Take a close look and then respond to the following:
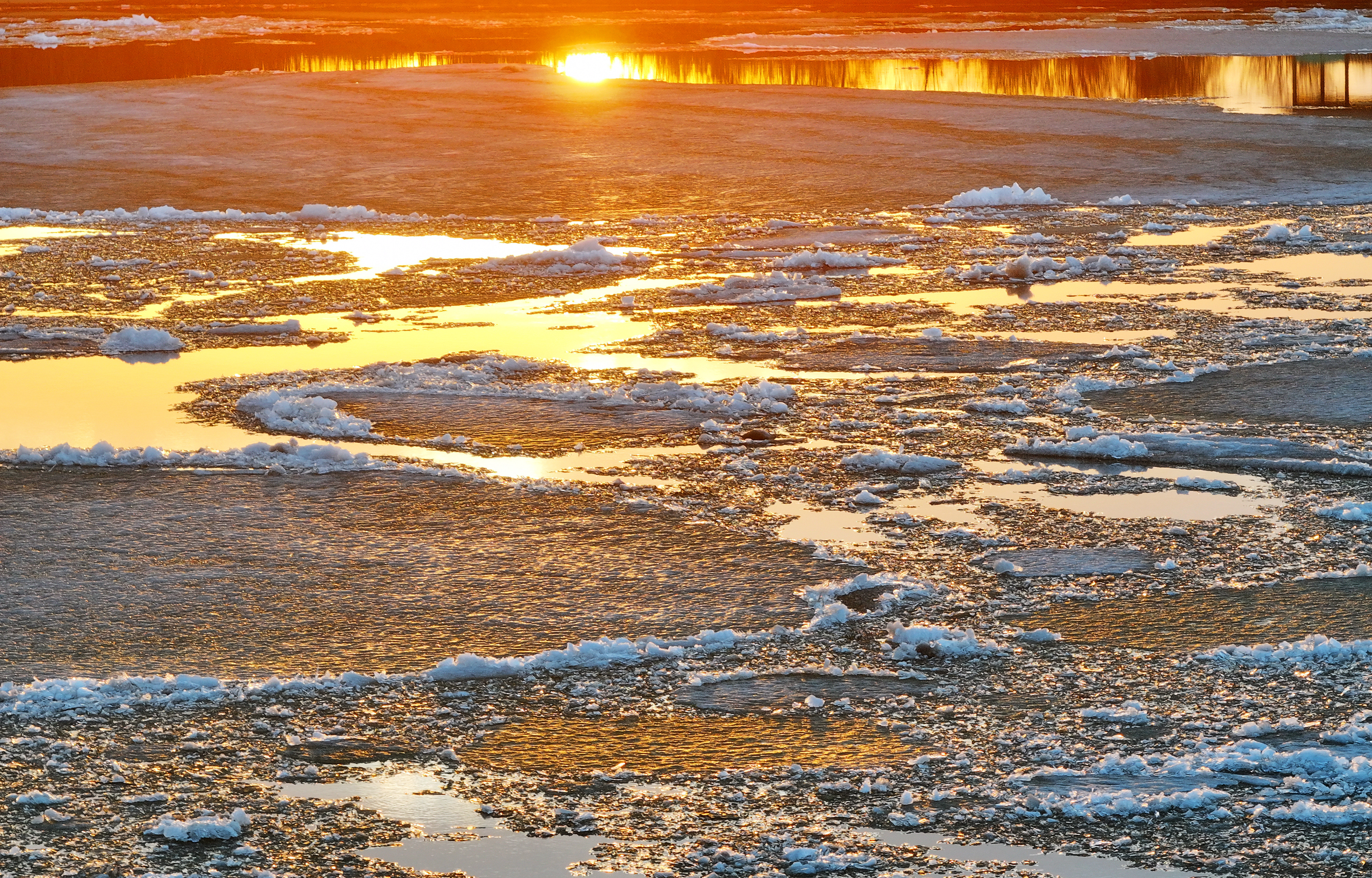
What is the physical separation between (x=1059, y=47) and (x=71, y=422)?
99.0 feet

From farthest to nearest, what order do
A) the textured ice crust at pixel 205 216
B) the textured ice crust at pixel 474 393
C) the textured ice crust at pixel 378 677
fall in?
the textured ice crust at pixel 205 216 < the textured ice crust at pixel 474 393 < the textured ice crust at pixel 378 677

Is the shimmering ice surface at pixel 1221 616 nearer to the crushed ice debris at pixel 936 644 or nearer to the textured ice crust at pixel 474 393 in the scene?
the crushed ice debris at pixel 936 644

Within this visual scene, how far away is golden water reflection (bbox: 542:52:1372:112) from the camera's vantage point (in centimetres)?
2411

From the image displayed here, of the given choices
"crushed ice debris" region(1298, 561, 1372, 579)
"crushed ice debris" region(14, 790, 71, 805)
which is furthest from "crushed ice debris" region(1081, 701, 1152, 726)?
"crushed ice debris" region(14, 790, 71, 805)

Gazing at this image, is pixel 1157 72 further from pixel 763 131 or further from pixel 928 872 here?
pixel 928 872

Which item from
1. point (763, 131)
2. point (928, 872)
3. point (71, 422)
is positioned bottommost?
point (928, 872)

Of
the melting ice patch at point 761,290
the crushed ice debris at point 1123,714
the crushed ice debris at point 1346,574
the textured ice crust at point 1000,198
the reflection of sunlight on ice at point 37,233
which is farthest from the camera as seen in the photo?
the textured ice crust at point 1000,198

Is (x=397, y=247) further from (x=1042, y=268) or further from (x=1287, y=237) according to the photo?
(x=1287, y=237)

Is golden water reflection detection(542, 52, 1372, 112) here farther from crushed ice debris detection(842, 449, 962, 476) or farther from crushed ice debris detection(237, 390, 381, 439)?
crushed ice debris detection(237, 390, 381, 439)

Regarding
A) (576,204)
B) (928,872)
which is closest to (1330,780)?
(928,872)

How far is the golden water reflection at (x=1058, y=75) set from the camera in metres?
24.1

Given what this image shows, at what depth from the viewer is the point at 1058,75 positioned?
2838cm

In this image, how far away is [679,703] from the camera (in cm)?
418

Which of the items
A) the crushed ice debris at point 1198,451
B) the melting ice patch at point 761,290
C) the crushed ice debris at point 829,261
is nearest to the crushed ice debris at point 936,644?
the crushed ice debris at point 1198,451
